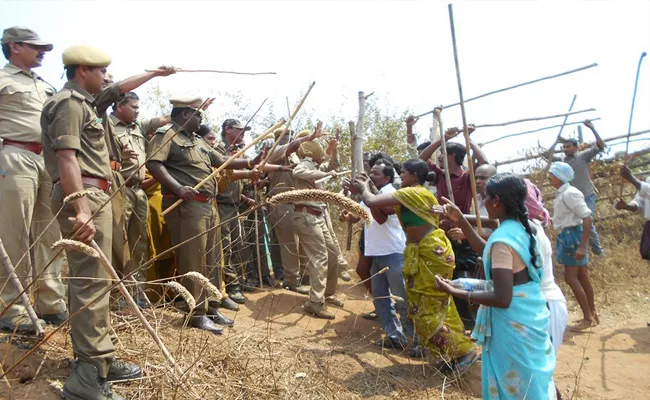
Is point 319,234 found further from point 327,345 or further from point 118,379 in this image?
point 118,379

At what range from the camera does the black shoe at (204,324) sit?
4.23m

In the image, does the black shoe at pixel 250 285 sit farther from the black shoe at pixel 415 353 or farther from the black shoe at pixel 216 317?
the black shoe at pixel 415 353

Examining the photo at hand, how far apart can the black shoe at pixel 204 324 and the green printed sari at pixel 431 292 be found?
1563 mm

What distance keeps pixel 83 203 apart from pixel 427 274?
2.65 metres

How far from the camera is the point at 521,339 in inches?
114

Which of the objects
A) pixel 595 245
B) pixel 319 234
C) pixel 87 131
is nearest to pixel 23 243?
pixel 87 131

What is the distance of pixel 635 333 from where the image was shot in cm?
618

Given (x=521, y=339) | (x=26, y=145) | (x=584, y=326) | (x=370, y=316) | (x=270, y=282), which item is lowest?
(x=584, y=326)

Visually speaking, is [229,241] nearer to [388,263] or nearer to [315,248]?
[315,248]

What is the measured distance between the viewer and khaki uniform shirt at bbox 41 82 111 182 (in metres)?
2.79

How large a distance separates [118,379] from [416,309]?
92.2 inches

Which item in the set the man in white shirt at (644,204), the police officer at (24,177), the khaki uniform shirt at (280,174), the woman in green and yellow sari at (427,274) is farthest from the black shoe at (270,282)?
the man in white shirt at (644,204)

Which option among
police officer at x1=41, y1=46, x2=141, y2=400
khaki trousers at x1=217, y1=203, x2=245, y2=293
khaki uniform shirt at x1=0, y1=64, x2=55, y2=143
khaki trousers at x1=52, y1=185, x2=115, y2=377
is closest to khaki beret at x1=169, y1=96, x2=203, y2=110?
khaki uniform shirt at x1=0, y1=64, x2=55, y2=143

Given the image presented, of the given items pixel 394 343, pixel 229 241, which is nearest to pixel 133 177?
pixel 229 241
